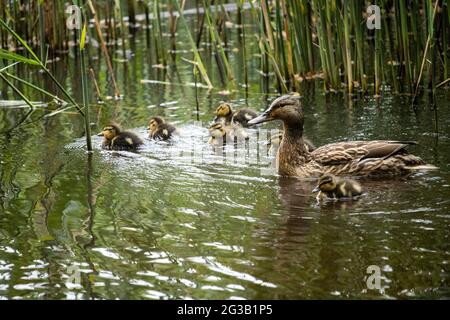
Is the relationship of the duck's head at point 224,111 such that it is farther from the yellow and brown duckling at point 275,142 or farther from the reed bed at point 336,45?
the yellow and brown duckling at point 275,142

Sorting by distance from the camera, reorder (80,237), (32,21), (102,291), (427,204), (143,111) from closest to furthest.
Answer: (102,291)
(80,237)
(427,204)
(143,111)
(32,21)

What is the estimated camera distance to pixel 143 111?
25.6ft

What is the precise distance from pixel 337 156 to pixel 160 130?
1.60m

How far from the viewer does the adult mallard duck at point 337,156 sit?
5605 millimetres

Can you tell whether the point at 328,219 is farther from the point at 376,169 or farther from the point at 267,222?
the point at 376,169

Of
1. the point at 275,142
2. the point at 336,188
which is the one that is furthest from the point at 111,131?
the point at 336,188

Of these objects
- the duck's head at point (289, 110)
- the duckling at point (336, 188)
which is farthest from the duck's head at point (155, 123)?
the duckling at point (336, 188)

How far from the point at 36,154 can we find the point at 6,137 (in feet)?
2.17

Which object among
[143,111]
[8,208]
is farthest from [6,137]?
[8,208]

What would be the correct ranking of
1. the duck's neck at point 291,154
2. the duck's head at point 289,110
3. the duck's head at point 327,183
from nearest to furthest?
the duck's head at point 327,183 → the duck's neck at point 291,154 → the duck's head at point 289,110

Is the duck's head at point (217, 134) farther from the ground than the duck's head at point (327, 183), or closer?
farther from the ground

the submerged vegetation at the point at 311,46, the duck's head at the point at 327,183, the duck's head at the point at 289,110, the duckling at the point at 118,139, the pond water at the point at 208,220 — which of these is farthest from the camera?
the submerged vegetation at the point at 311,46

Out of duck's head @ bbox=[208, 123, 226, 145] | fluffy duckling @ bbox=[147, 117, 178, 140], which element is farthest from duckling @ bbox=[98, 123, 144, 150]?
duck's head @ bbox=[208, 123, 226, 145]

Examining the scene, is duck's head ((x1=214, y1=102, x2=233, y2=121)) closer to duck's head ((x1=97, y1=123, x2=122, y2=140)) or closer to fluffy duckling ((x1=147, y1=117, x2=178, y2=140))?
fluffy duckling ((x1=147, y1=117, x2=178, y2=140))
